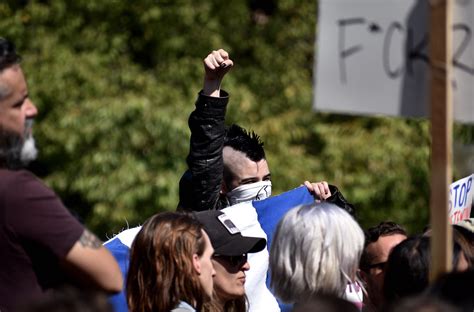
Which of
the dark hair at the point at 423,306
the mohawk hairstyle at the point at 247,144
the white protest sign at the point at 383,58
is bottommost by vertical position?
the dark hair at the point at 423,306

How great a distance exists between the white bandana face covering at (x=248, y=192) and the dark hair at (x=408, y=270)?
155 cm

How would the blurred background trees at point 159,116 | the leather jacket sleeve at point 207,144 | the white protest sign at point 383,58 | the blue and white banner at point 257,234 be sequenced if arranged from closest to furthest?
the white protest sign at point 383,58 < the leather jacket sleeve at point 207,144 < the blue and white banner at point 257,234 < the blurred background trees at point 159,116

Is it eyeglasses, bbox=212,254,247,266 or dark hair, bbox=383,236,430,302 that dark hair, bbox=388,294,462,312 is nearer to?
dark hair, bbox=383,236,430,302

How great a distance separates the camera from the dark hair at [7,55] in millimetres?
3629

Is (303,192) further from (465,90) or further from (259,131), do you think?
(259,131)

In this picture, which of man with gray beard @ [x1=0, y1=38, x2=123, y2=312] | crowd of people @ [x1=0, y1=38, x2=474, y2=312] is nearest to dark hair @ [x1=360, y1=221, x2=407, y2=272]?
crowd of people @ [x1=0, y1=38, x2=474, y2=312]

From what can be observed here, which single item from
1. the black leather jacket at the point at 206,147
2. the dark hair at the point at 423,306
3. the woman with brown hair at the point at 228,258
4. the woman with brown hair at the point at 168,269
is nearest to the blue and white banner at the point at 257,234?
the black leather jacket at the point at 206,147

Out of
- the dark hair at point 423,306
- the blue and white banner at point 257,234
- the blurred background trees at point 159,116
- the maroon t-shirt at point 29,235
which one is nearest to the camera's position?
the dark hair at point 423,306

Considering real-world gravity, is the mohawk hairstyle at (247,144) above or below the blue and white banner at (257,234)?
above

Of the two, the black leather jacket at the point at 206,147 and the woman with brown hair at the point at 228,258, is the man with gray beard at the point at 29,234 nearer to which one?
the woman with brown hair at the point at 228,258

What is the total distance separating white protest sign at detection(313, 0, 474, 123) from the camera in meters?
3.77

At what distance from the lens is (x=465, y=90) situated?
3770 millimetres

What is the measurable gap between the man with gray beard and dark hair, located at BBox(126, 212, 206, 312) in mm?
558

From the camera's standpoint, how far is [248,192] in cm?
550
